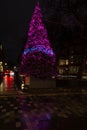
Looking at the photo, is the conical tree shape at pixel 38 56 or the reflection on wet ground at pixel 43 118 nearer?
the reflection on wet ground at pixel 43 118

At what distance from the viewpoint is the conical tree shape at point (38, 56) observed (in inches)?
1118

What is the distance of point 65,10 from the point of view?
136 ft

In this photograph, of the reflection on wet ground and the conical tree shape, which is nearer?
the reflection on wet ground

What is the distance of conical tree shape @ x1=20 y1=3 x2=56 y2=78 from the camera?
2839cm

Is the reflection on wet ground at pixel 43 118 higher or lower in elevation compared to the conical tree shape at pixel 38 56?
lower

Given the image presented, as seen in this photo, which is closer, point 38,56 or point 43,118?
A: point 43,118

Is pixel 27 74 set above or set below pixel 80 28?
below

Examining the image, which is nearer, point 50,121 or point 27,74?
point 50,121

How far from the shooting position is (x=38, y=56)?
28438 mm

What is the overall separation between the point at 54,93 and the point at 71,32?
2168cm

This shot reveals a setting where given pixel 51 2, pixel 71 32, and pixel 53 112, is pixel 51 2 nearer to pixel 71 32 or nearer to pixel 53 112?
pixel 71 32

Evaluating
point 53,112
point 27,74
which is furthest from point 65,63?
point 53,112

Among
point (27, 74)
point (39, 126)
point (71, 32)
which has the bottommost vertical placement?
point (39, 126)

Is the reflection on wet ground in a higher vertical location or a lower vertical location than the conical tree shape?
lower
